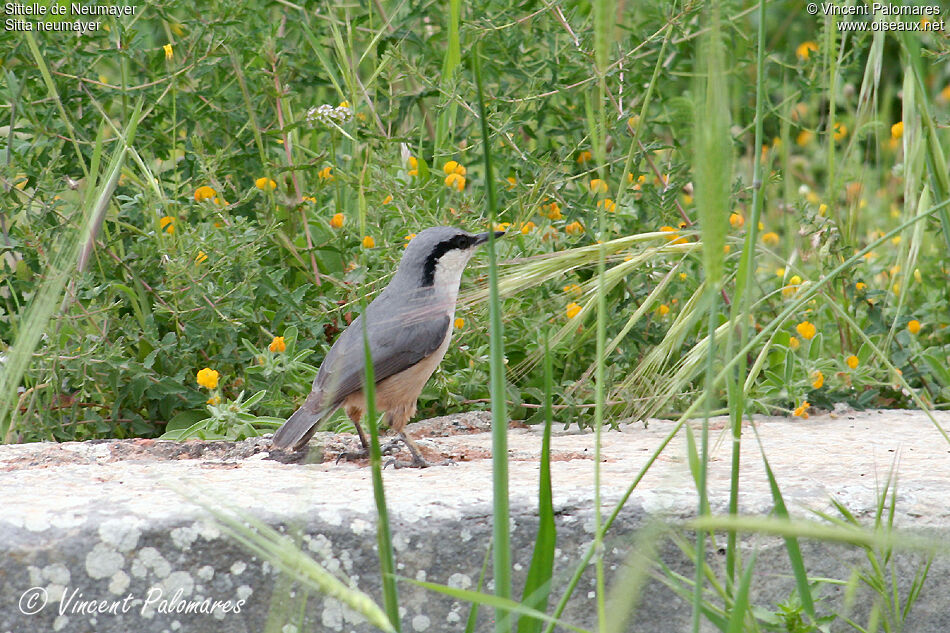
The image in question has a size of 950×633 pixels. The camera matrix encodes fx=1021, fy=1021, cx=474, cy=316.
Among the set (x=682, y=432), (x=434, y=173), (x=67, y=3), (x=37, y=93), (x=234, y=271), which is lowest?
(x=682, y=432)

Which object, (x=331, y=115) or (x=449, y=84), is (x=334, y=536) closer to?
(x=449, y=84)

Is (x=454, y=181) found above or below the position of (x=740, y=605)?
above

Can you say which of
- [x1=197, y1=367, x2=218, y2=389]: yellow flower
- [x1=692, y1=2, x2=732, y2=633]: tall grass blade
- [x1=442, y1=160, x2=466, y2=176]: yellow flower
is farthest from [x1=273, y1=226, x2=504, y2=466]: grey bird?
[x1=692, y1=2, x2=732, y2=633]: tall grass blade

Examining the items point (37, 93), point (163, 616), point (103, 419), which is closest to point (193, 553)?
point (163, 616)

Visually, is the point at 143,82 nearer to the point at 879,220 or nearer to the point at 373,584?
the point at 373,584

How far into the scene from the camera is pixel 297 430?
9.73 ft

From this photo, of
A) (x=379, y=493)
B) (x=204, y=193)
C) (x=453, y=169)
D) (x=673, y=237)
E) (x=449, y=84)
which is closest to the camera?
(x=379, y=493)

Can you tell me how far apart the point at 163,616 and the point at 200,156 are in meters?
1.89

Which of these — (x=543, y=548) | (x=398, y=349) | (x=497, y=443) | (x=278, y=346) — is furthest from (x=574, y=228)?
(x=497, y=443)

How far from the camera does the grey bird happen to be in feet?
9.82

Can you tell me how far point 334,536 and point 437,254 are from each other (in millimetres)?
1428

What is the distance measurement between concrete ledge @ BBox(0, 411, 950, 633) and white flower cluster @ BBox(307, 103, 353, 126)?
1.53 metres

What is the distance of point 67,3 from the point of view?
3689 millimetres

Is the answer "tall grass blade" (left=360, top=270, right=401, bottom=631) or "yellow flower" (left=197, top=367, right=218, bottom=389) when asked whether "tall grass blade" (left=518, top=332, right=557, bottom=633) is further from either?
"yellow flower" (left=197, top=367, right=218, bottom=389)
